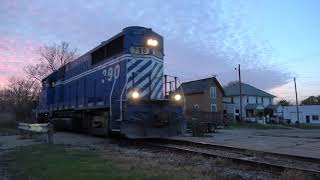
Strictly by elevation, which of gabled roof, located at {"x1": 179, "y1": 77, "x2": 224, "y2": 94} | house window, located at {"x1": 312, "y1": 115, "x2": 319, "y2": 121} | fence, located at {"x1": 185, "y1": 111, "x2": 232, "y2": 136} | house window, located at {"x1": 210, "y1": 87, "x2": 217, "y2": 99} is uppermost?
gabled roof, located at {"x1": 179, "y1": 77, "x2": 224, "y2": 94}

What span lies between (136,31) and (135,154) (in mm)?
5948

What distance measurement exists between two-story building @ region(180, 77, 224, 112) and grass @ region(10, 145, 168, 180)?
49.1 meters

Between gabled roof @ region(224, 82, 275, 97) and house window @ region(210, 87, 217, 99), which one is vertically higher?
gabled roof @ region(224, 82, 275, 97)

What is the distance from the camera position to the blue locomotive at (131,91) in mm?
15570

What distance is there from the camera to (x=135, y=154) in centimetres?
1283

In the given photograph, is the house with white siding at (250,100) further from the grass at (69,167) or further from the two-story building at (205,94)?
the grass at (69,167)

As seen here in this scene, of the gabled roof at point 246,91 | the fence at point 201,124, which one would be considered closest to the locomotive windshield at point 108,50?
the fence at point 201,124

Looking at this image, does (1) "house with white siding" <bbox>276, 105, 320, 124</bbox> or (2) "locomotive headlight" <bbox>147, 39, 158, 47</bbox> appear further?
(1) "house with white siding" <bbox>276, 105, 320, 124</bbox>

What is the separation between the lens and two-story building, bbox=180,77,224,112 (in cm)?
6184

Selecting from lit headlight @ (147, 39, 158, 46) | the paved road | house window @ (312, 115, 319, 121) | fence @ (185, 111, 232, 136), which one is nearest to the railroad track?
the paved road

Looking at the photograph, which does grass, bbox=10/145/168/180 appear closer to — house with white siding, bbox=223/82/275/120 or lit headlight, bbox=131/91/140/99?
lit headlight, bbox=131/91/140/99

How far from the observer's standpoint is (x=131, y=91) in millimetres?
16141

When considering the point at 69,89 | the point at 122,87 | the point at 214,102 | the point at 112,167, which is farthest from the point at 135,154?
the point at 214,102

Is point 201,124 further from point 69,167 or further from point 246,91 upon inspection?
point 246,91
